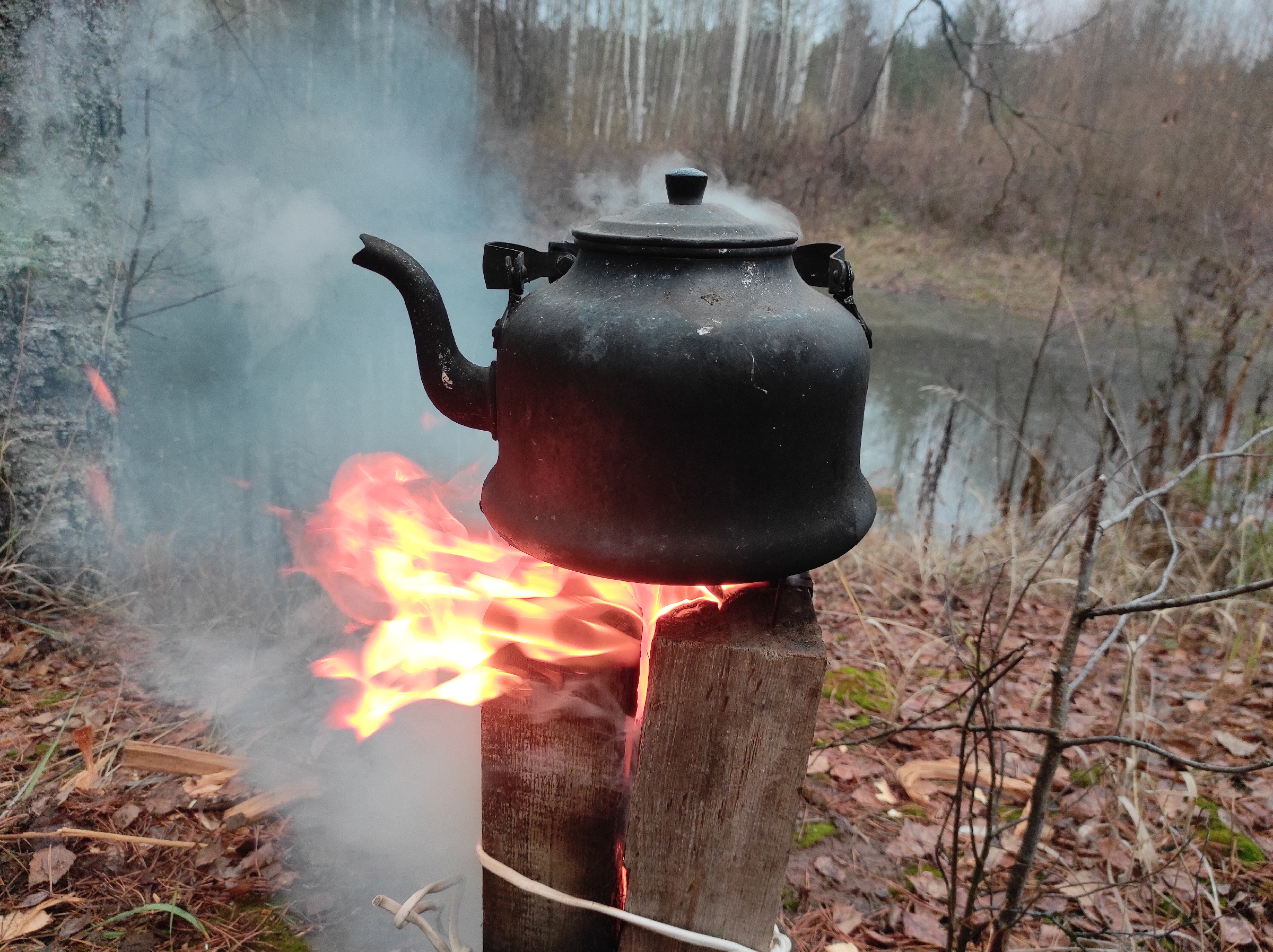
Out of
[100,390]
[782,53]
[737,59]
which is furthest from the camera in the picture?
[782,53]

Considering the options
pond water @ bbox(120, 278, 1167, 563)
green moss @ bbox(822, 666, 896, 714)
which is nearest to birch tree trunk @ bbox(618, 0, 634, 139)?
pond water @ bbox(120, 278, 1167, 563)

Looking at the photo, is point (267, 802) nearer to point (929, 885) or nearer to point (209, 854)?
point (209, 854)

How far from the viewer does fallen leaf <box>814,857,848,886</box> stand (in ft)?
7.34

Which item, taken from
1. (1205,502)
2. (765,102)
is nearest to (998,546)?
(1205,502)

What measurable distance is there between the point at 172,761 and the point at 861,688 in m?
2.41

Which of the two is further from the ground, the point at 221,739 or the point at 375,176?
the point at 375,176

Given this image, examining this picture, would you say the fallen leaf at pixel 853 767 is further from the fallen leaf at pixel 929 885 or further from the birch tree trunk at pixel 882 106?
the birch tree trunk at pixel 882 106

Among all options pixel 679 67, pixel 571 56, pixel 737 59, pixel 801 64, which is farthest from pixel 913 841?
pixel 801 64

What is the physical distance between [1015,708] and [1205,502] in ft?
8.06

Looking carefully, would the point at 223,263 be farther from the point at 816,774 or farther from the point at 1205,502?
the point at 1205,502

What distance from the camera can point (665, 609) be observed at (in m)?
1.44

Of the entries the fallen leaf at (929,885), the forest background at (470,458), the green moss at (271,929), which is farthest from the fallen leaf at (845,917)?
the green moss at (271,929)

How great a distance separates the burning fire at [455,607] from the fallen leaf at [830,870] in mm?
1141

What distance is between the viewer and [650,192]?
336 inches
